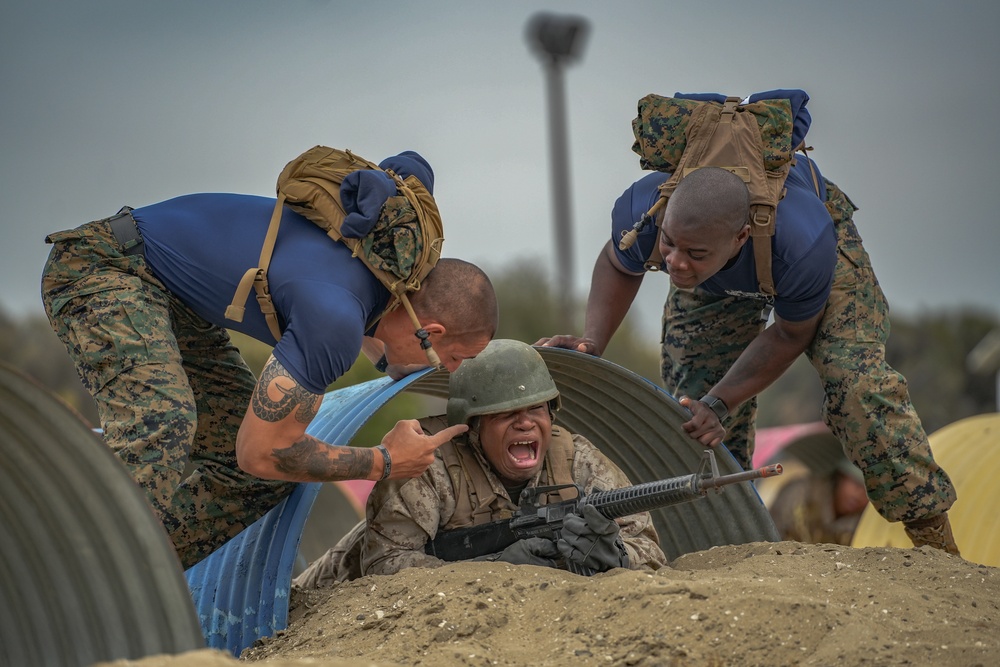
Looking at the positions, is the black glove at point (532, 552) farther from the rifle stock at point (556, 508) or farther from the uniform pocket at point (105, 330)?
the uniform pocket at point (105, 330)

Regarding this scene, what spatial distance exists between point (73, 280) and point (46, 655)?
4.35 feet

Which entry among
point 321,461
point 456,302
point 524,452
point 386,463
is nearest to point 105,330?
point 321,461

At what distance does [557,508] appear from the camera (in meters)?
4.86

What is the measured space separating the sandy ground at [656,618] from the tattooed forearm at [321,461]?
46cm

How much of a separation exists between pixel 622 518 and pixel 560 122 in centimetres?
2283

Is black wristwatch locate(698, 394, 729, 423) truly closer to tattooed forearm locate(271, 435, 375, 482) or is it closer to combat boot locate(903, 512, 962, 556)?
combat boot locate(903, 512, 962, 556)

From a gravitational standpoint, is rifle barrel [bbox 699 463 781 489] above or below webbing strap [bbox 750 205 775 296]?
below

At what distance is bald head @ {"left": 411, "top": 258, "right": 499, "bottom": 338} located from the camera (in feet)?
13.8

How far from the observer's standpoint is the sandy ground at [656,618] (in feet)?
11.9

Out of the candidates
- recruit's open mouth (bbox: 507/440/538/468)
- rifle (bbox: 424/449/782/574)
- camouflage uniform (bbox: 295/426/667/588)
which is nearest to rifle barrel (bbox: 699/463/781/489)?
rifle (bbox: 424/449/782/574)

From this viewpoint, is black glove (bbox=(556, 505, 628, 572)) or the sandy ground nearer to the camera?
the sandy ground

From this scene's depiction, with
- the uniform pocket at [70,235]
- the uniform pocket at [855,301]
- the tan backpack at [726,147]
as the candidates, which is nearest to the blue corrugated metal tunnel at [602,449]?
the tan backpack at [726,147]

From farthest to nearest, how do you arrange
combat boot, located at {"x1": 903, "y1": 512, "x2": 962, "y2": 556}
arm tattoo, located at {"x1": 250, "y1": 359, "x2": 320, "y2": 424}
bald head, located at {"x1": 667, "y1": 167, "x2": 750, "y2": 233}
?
combat boot, located at {"x1": 903, "y1": 512, "x2": 962, "y2": 556}, bald head, located at {"x1": 667, "y1": 167, "x2": 750, "y2": 233}, arm tattoo, located at {"x1": 250, "y1": 359, "x2": 320, "y2": 424}

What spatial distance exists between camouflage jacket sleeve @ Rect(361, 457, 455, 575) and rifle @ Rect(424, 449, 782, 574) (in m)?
0.09
